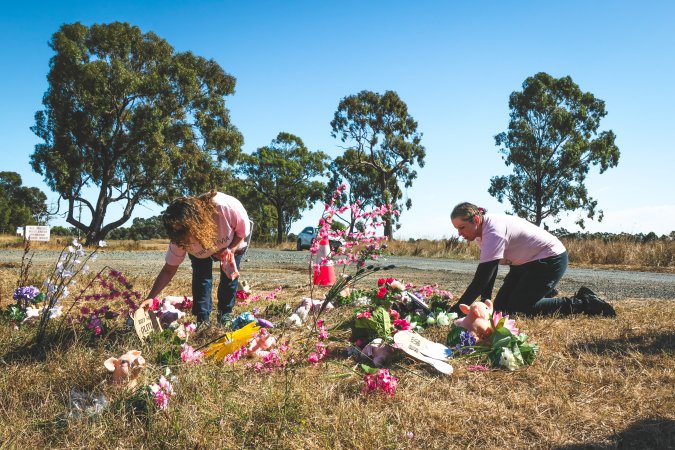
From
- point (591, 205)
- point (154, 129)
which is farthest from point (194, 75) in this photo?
point (591, 205)

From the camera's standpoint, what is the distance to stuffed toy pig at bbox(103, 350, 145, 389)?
8.07ft

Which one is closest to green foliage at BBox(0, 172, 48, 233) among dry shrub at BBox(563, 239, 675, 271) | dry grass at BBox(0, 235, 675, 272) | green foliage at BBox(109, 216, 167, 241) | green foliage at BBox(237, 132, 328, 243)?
green foliage at BBox(109, 216, 167, 241)

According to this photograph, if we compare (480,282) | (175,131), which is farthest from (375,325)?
(175,131)

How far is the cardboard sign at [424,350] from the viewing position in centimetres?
290

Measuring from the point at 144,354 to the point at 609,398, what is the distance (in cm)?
245

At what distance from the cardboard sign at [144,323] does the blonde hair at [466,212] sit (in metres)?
2.47

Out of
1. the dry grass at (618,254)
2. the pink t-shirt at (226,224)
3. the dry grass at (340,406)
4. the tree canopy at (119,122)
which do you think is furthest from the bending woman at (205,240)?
the tree canopy at (119,122)

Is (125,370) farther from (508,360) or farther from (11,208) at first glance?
(11,208)

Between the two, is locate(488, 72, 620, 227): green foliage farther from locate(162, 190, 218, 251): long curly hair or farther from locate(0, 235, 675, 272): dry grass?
locate(162, 190, 218, 251): long curly hair

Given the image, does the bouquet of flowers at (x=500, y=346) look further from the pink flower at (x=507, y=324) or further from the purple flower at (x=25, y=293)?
the purple flower at (x=25, y=293)

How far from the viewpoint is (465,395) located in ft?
8.42

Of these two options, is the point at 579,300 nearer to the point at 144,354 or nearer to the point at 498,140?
the point at 144,354

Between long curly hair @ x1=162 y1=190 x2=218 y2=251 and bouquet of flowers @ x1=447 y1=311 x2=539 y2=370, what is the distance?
1881mm

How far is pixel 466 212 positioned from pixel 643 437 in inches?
91.3
